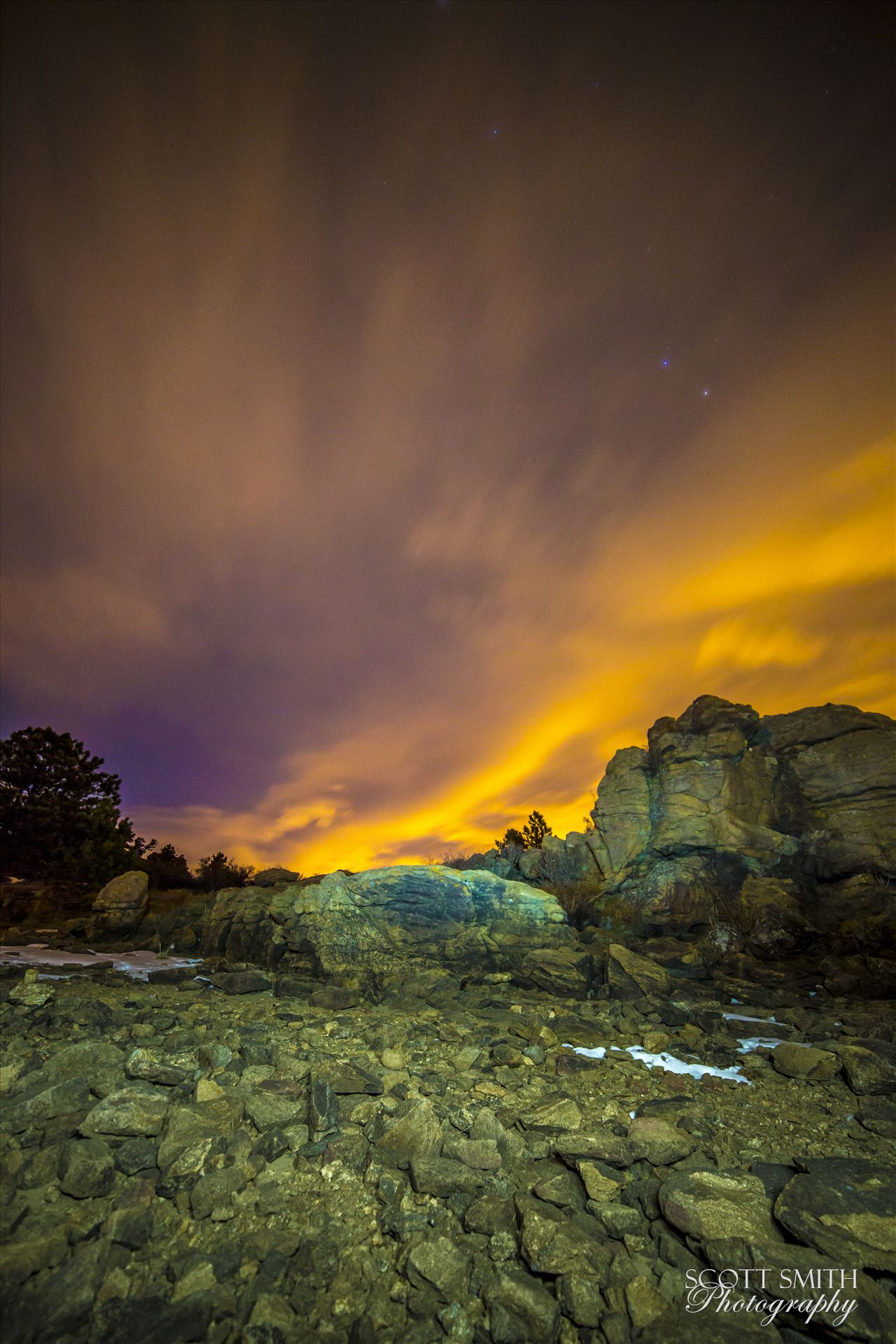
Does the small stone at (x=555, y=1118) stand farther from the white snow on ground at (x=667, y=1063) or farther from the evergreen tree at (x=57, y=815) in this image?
the evergreen tree at (x=57, y=815)

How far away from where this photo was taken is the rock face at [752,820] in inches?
840

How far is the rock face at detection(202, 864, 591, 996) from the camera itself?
47.8 ft

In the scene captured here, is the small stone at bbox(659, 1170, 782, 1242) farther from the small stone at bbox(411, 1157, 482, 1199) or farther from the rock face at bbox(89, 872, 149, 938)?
the rock face at bbox(89, 872, 149, 938)

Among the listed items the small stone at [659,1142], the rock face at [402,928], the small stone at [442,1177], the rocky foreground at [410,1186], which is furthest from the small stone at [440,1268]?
the rock face at [402,928]

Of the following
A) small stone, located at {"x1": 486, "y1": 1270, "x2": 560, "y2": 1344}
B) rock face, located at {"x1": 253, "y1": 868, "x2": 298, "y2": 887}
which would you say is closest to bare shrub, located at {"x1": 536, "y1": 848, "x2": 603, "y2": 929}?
rock face, located at {"x1": 253, "y1": 868, "x2": 298, "y2": 887}

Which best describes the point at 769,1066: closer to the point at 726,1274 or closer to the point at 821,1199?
the point at 821,1199

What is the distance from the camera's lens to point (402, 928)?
624 inches

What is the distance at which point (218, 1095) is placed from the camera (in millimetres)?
5355

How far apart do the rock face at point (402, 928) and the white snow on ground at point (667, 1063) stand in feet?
15.3

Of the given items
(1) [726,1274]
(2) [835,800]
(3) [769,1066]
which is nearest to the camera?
(1) [726,1274]

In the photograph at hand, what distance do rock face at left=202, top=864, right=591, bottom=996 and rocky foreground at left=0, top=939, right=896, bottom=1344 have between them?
267 inches

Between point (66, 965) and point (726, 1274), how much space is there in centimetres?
1640

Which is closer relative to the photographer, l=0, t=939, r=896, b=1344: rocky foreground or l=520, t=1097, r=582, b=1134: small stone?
l=0, t=939, r=896, b=1344: rocky foreground

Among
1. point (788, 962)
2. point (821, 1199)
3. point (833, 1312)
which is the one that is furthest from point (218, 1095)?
point (788, 962)
